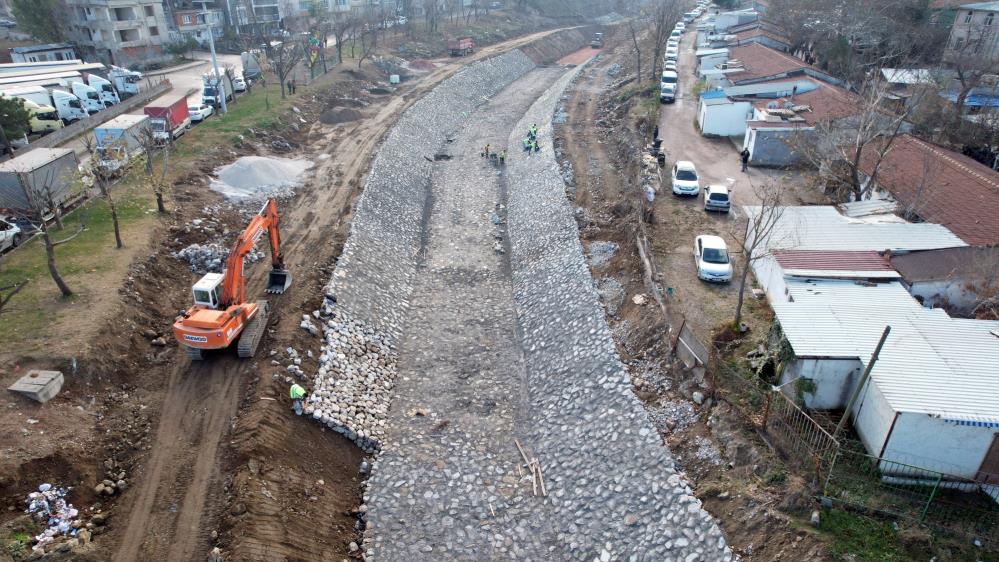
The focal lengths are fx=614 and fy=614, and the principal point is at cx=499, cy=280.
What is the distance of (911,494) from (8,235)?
35.1m

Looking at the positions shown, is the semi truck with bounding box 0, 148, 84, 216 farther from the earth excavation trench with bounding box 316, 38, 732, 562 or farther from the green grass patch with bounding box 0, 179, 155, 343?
the earth excavation trench with bounding box 316, 38, 732, 562

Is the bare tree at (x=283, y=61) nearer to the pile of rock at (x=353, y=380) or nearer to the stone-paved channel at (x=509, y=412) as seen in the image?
the stone-paved channel at (x=509, y=412)

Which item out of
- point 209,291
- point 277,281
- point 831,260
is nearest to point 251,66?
point 277,281

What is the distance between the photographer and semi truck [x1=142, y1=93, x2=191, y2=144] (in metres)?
39.3

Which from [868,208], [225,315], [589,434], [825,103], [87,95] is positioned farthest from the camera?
[87,95]

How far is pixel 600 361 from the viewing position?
22.7m

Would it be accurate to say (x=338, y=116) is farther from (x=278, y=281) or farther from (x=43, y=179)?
(x=278, y=281)

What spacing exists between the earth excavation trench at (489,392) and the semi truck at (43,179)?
14503 mm

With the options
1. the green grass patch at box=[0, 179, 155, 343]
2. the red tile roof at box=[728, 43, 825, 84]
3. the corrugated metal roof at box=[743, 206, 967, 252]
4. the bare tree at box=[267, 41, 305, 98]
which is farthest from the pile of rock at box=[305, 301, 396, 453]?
the red tile roof at box=[728, 43, 825, 84]

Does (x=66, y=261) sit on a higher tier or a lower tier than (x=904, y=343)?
lower

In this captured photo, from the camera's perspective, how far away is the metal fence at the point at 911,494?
46.7 feet

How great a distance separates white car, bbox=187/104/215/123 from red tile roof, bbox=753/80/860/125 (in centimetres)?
4084

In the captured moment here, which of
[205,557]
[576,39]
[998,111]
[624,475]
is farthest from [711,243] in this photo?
[576,39]

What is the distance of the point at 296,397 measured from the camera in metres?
20.5
